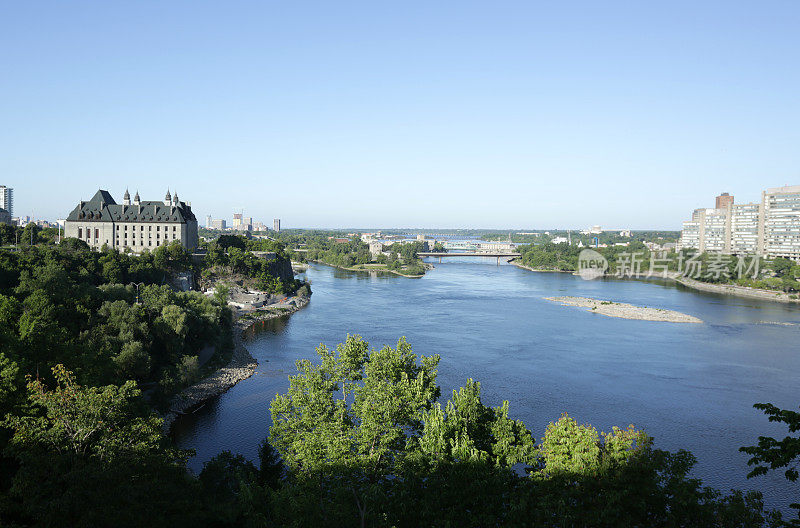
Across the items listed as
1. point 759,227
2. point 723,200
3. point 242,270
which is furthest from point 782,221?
point 242,270

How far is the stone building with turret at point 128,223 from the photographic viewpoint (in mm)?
35656

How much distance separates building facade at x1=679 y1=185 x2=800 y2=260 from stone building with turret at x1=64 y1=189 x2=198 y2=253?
51.9 metres

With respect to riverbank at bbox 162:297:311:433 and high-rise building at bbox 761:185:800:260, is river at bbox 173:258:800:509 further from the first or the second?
high-rise building at bbox 761:185:800:260

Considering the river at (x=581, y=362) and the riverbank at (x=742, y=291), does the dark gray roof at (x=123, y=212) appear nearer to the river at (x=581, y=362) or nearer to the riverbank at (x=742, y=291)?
the river at (x=581, y=362)

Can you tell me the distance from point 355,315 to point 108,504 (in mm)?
25356

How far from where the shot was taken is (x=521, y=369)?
66.3 ft

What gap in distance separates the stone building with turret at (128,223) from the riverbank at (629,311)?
84.7 feet

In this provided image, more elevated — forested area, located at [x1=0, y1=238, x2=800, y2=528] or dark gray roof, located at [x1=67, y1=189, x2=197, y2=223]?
dark gray roof, located at [x1=67, y1=189, x2=197, y2=223]

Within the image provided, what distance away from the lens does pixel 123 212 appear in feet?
119

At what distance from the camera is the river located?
14312mm

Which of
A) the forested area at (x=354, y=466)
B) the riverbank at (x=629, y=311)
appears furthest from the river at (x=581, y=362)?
the forested area at (x=354, y=466)

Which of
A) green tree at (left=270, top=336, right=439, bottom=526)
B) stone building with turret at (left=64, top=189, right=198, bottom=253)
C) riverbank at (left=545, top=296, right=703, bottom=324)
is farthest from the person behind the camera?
stone building with turret at (left=64, top=189, right=198, bottom=253)

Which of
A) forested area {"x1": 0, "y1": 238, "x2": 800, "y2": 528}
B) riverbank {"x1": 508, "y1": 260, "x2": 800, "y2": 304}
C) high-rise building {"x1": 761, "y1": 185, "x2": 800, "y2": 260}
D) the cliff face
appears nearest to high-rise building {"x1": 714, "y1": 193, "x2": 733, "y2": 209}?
high-rise building {"x1": 761, "y1": 185, "x2": 800, "y2": 260}

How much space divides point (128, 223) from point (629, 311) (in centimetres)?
3138
